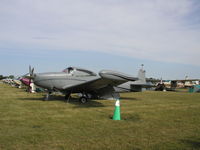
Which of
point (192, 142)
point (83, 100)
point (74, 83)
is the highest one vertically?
point (74, 83)

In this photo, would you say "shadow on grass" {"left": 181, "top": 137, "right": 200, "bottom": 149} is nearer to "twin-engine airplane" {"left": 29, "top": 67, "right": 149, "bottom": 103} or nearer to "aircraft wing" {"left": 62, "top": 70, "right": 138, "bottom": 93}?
"aircraft wing" {"left": 62, "top": 70, "right": 138, "bottom": 93}

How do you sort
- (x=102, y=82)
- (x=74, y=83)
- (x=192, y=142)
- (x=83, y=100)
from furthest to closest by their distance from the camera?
1. (x=74, y=83)
2. (x=83, y=100)
3. (x=102, y=82)
4. (x=192, y=142)

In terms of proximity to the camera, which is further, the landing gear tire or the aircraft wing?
the landing gear tire

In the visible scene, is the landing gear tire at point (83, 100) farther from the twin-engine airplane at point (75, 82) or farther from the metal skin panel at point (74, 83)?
the metal skin panel at point (74, 83)

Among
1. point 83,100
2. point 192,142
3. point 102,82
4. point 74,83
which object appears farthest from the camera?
point 74,83

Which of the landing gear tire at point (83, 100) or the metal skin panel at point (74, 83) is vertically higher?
the metal skin panel at point (74, 83)

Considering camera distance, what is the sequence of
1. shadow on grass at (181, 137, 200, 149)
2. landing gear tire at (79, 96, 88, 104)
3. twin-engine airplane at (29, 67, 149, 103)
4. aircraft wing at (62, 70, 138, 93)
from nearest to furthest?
shadow on grass at (181, 137, 200, 149), aircraft wing at (62, 70, 138, 93), twin-engine airplane at (29, 67, 149, 103), landing gear tire at (79, 96, 88, 104)

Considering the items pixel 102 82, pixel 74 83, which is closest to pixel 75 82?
pixel 74 83

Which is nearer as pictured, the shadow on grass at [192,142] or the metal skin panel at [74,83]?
the shadow on grass at [192,142]

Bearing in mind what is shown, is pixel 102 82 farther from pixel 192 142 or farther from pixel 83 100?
pixel 192 142

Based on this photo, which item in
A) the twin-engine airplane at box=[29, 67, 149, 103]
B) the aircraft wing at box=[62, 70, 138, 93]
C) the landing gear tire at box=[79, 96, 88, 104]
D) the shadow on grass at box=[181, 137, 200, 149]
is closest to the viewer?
the shadow on grass at box=[181, 137, 200, 149]

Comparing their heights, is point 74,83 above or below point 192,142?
above

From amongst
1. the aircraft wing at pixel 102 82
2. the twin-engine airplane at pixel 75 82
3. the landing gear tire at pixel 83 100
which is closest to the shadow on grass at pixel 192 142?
the aircraft wing at pixel 102 82

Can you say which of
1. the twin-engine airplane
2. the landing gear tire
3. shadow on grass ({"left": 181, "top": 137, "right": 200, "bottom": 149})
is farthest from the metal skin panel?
shadow on grass ({"left": 181, "top": 137, "right": 200, "bottom": 149})
